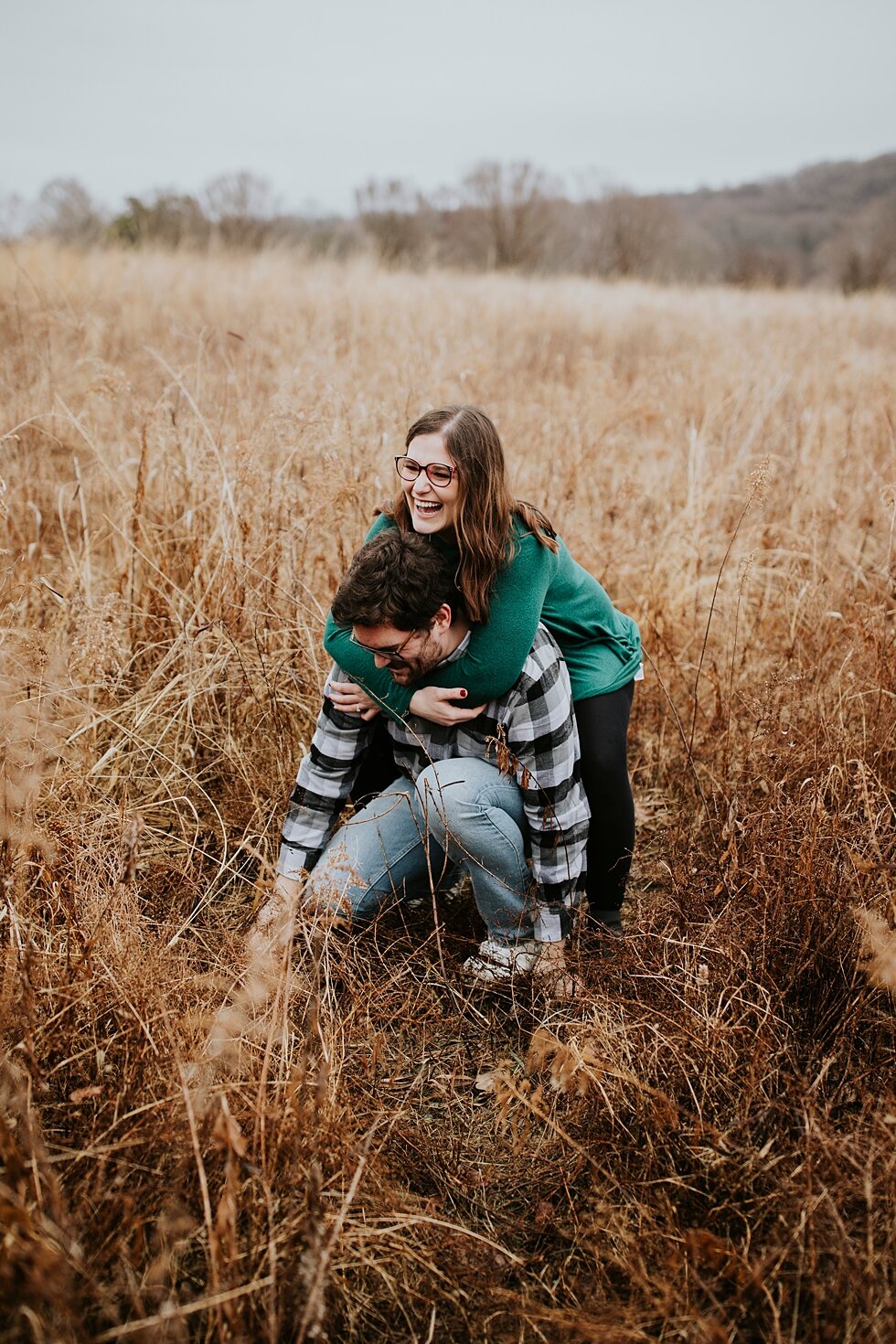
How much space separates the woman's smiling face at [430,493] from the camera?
1.78 m

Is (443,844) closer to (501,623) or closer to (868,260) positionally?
(501,623)

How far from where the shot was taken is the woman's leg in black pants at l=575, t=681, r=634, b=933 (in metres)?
2.00

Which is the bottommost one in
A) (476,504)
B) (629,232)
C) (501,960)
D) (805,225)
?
(501,960)

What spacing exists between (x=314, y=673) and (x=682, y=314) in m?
8.21

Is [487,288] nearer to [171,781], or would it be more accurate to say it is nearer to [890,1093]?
[171,781]

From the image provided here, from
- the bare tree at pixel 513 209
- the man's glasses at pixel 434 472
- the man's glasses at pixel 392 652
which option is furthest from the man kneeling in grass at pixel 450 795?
the bare tree at pixel 513 209

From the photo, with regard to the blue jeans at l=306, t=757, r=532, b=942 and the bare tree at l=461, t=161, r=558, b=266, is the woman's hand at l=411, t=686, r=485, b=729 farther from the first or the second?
the bare tree at l=461, t=161, r=558, b=266

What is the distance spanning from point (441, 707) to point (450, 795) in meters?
0.20

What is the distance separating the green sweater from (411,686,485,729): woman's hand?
2cm

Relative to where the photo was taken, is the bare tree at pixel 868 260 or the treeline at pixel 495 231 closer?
the treeline at pixel 495 231

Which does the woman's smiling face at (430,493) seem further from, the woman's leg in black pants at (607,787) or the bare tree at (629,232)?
the bare tree at (629,232)

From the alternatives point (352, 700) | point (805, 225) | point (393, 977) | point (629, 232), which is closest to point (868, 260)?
point (629, 232)

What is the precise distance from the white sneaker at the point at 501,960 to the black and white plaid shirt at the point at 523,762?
0.19 ft

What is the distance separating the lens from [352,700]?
75.4 inches
